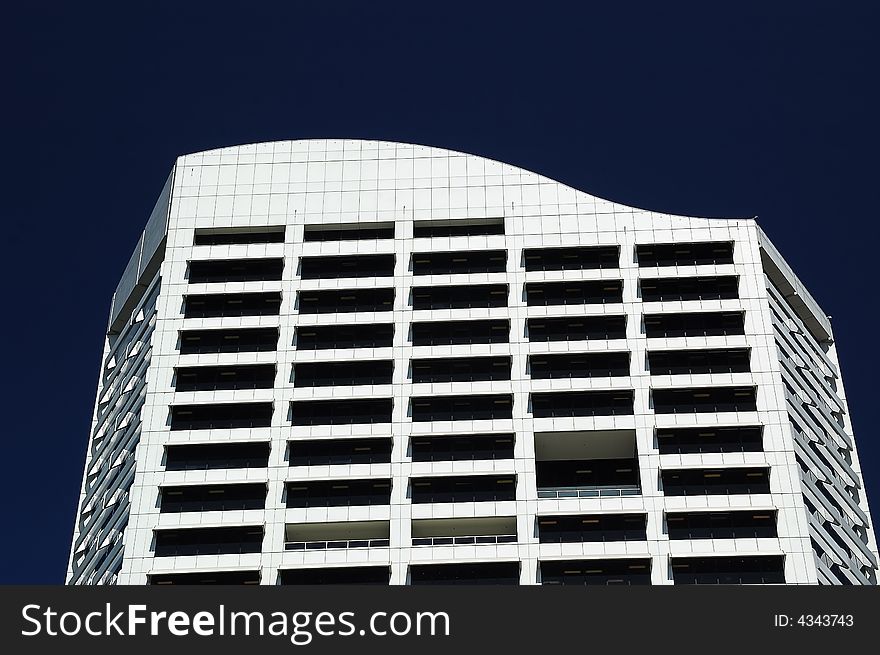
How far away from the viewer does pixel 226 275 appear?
364 feet

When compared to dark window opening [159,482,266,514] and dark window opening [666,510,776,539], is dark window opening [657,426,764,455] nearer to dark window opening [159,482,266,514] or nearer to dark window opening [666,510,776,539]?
dark window opening [666,510,776,539]

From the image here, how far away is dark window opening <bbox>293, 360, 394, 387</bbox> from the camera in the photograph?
103375 millimetres

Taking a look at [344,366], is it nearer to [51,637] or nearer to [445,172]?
[445,172]

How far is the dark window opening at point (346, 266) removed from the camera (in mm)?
109875

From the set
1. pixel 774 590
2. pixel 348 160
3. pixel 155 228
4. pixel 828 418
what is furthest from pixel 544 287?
pixel 774 590

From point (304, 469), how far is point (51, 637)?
238 ft

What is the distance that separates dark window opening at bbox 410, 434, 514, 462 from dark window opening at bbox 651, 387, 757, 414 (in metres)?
13.4

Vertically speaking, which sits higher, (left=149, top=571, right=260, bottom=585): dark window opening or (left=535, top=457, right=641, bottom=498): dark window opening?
(left=535, top=457, right=641, bottom=498): dark window opening

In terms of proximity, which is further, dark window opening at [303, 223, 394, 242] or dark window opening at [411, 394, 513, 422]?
dark window opening at [303, 223, 394, 242]

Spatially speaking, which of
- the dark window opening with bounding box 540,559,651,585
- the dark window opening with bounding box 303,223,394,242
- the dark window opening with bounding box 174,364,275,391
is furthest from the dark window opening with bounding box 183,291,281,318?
the dark window opening with bounding box 540,559,651,585

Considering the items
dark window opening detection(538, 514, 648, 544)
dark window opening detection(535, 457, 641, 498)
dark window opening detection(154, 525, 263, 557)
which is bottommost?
dark window opening detection(154, 525, 263, 557)

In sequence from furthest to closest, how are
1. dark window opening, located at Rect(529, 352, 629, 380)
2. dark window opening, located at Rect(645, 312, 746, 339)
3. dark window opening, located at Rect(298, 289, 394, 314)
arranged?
dark window opening, located at Rect(298, 289, 394, 314)
dark window opening, located at Rect(645, 312, 746, 339)
dark window opening, located at Rect(529, 352, 629, 380)

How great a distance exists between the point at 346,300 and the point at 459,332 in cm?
1109

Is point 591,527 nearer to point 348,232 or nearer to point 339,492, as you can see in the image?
point 339,492
